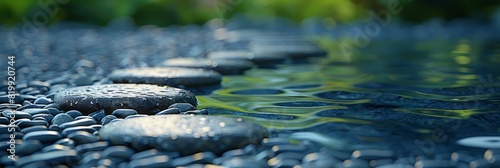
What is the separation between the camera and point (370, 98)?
7.57 feet

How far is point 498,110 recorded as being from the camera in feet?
6.59

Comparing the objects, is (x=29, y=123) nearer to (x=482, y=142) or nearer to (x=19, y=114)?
(x=19, y=114)

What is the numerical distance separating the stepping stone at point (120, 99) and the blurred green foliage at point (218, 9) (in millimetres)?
5977

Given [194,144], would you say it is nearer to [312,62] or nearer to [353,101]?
[353,101]

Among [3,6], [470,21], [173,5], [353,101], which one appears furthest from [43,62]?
[470,21]

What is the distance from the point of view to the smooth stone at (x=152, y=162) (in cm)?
130

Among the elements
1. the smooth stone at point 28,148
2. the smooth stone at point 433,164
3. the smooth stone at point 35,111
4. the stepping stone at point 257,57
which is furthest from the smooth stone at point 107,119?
the stepping stone at point 257,57

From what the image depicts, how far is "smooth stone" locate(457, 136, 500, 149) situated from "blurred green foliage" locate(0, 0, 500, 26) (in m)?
6.91

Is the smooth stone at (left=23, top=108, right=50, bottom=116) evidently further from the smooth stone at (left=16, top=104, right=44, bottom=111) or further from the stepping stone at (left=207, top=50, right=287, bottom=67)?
the stepping stone at (left=207, top=50, right=287, bottom=67)

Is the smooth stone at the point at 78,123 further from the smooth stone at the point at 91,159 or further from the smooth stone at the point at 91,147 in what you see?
the smooth stone at the point at 91,159

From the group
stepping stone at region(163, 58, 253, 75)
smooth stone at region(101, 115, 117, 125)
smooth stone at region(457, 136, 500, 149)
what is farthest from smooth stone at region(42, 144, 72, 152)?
stepping stone at region(163, 58, 253, 75)

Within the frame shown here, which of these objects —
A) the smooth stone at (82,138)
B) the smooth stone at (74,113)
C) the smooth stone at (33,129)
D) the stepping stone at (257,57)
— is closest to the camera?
the smooth stone at (82,138)

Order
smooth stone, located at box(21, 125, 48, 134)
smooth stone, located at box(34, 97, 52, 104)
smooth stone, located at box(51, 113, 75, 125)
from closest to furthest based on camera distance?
smooth stone, located at box(21, 125, 48, 134) < smooth stone, located at box(51, 113, 75, 125) < smooth stone, located at box(34, 97, 52, 104)

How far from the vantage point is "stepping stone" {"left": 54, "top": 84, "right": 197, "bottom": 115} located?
6.57 ft
